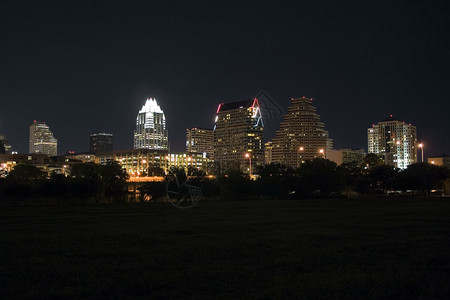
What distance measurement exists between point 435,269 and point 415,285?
2318 millimetres

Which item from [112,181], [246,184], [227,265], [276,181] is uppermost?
[112,181]

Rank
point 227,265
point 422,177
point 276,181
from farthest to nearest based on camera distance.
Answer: point 422,177 < point 276,181 < point 227,265

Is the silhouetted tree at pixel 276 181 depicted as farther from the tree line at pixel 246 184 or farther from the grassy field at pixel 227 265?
the grassy field at pixel 227 265

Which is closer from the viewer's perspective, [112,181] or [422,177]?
[112,181]

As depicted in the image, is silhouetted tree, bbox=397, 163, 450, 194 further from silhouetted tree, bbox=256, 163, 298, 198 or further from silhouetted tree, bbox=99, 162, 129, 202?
silhouetted tree, bbox=99, 162, 129, 202

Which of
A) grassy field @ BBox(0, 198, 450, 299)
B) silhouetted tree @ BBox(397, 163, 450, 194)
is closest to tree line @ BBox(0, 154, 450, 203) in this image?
silhouetted tree @ BBox(397, 163, 450, 194)

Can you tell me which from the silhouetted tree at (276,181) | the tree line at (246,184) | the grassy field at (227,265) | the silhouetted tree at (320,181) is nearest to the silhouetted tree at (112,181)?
the tree line at (246,184)

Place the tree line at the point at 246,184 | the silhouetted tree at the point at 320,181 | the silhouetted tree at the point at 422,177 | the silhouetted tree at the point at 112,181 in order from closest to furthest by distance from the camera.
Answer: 1. the tree line at the point at 246,184
2. the silhouetted tree at the point at 112,181
3. the silhouetted tree at the point at 320,181
4. the silhouetted tree at the point at 422,177

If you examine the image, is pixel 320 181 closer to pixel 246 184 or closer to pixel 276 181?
pixel 276 181

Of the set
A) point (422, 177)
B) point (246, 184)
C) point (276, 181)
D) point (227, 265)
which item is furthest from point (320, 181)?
point (227, 265)

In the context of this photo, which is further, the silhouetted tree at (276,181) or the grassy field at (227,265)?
the silhouetted tree at (276,181)

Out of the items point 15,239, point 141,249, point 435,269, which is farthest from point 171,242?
point 435,269

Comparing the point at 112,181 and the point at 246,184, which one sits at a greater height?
the point at 112,181

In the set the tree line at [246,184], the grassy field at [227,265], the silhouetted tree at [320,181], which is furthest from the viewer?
the silhouetted tree at [320,181]
